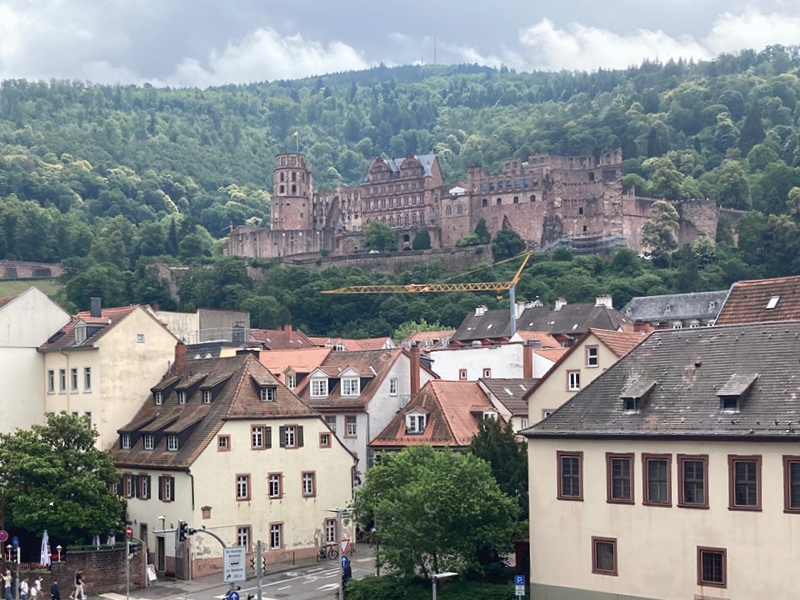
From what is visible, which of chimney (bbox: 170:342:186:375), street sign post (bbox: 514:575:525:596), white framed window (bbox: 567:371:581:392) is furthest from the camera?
chimney (bbox: 170:342:186:375)

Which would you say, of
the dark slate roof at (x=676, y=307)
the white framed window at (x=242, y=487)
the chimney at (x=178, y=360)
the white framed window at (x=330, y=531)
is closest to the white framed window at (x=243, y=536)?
the white framed window at (x=242, y=487)

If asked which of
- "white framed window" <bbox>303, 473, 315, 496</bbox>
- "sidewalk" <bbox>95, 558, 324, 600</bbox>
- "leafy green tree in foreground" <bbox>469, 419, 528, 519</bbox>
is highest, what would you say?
"leafy green tree in foreground" <bbox>469, 419, 528, 519</bbox>

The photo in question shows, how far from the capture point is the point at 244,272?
187 m

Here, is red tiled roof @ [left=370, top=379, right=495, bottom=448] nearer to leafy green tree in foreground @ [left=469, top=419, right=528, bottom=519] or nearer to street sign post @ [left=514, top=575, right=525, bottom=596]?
leafy green tree in foreground @ [left=469, top=419, right=528, bottom=519]

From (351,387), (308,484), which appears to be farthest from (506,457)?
(351,387)

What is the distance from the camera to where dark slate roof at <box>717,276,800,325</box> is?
1859 inches

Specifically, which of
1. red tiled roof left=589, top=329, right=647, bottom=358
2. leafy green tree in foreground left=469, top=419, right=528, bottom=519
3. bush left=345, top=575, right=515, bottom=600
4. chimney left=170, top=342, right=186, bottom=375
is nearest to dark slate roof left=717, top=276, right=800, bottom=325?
red tiled roof left=589, top=329, right=647, bottom=358

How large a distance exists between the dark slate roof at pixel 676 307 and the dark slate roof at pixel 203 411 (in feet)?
255

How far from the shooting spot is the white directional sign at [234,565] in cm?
4512

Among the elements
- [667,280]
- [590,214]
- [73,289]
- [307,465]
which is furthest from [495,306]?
[307,465]

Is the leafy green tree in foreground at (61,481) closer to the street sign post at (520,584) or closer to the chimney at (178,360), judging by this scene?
the chimney at (178,360)

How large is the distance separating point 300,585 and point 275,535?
239 inches

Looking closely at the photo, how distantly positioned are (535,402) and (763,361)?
20210mm

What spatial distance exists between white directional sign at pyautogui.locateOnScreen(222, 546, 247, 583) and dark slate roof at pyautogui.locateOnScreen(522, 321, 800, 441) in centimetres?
1031
